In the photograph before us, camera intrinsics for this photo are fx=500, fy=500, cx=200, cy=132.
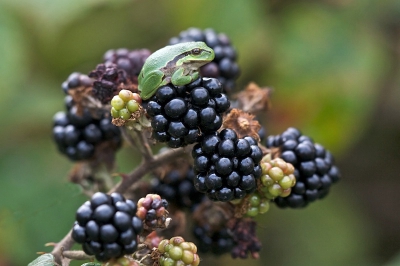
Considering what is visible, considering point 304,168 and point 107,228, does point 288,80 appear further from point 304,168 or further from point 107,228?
point 107,228

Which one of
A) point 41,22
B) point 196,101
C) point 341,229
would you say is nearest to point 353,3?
point 341,229

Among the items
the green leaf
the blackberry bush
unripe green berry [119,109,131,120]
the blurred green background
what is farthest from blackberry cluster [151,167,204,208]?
the blurred green background

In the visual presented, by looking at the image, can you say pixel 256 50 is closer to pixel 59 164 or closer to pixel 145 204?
pixel 59 164

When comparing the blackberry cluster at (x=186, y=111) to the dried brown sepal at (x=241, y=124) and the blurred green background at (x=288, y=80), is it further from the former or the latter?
the blurred green background at (x=288, y=80)

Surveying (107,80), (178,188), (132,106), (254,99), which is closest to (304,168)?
(254,99)

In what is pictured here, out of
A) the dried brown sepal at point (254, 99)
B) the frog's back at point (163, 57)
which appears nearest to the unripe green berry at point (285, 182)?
the dried brown sepal at point (254, 99)

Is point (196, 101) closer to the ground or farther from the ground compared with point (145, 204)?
farther from the ground

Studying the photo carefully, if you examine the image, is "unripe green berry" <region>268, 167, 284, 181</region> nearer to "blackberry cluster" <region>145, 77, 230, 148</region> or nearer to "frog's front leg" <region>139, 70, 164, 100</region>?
"blackberry cluster" <region>145, 77, 230, 148</region>
